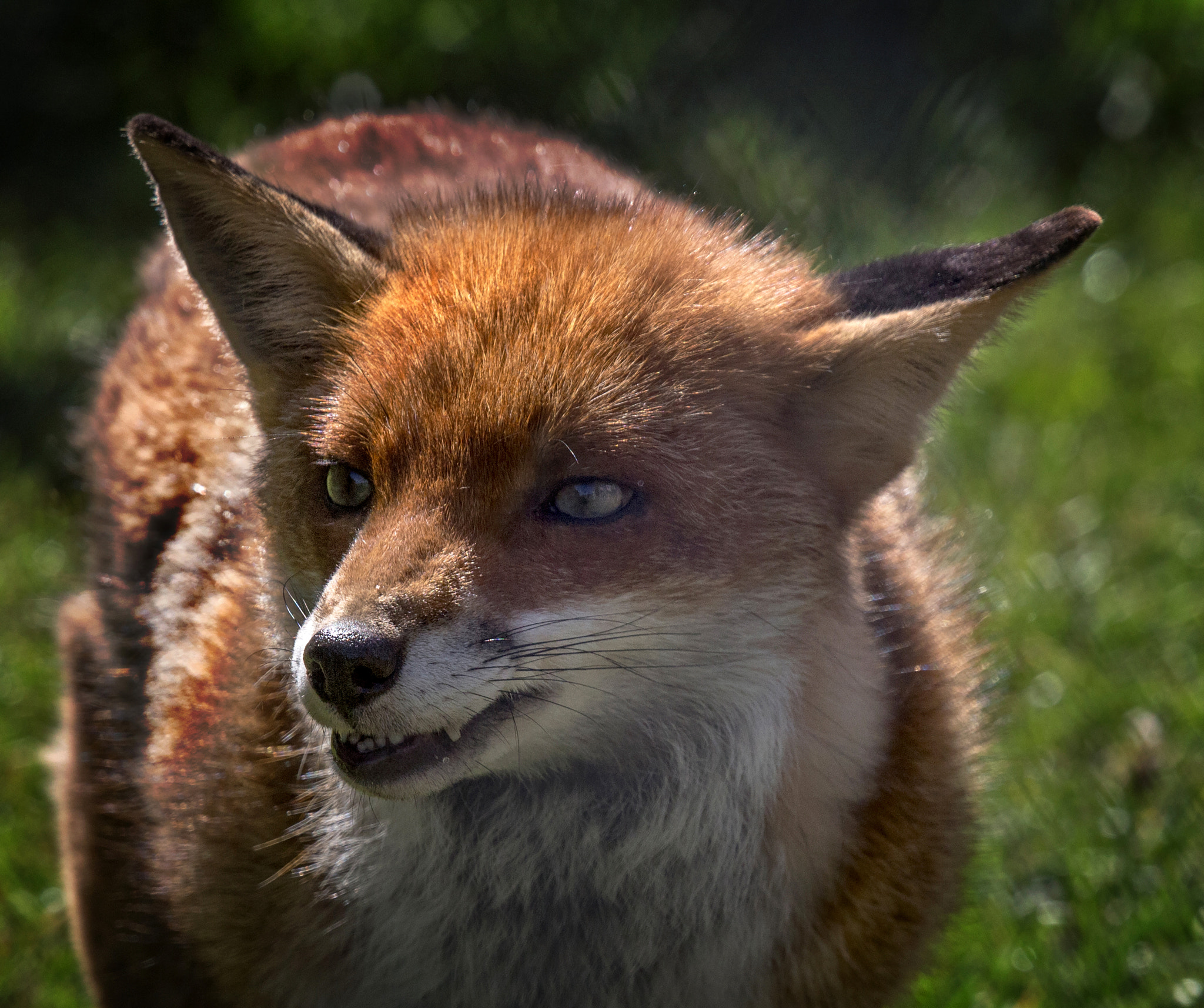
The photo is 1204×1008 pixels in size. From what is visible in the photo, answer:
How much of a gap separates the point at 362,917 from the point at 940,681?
1.29 meters

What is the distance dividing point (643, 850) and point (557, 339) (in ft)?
3.13

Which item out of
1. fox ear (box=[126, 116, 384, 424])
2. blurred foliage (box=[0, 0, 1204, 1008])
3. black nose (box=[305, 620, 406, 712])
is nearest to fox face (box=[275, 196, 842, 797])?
black nose (box=[305, 620, 406, 712])

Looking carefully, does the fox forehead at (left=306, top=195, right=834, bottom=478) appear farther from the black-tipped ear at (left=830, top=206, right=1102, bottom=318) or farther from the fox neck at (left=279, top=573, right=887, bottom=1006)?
the fox neck at (left=279, top=573, right=887, bottom=1006)

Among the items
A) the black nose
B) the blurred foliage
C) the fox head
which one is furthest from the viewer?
the blurred foliage

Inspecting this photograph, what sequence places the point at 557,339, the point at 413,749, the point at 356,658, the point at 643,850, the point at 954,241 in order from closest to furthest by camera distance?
the point at 356,658
the point at 413,749
the point at 557,339
the point at 643,850
the point at 954,241

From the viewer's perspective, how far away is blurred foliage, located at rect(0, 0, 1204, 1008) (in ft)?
12.4

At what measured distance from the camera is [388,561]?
2158 mm

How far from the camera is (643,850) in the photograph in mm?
2432

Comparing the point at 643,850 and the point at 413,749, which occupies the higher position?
the point at 413,749

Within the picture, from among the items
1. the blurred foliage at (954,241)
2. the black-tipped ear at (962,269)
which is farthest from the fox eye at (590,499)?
the blurred foliage at (954,241)

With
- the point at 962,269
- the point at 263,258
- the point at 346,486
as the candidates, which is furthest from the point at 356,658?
the point at 962,269

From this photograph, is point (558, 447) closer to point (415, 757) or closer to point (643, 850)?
point (415, 757)

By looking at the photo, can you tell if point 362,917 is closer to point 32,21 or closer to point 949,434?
point 949,434

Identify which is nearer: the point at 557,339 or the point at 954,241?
the point at 557,339
